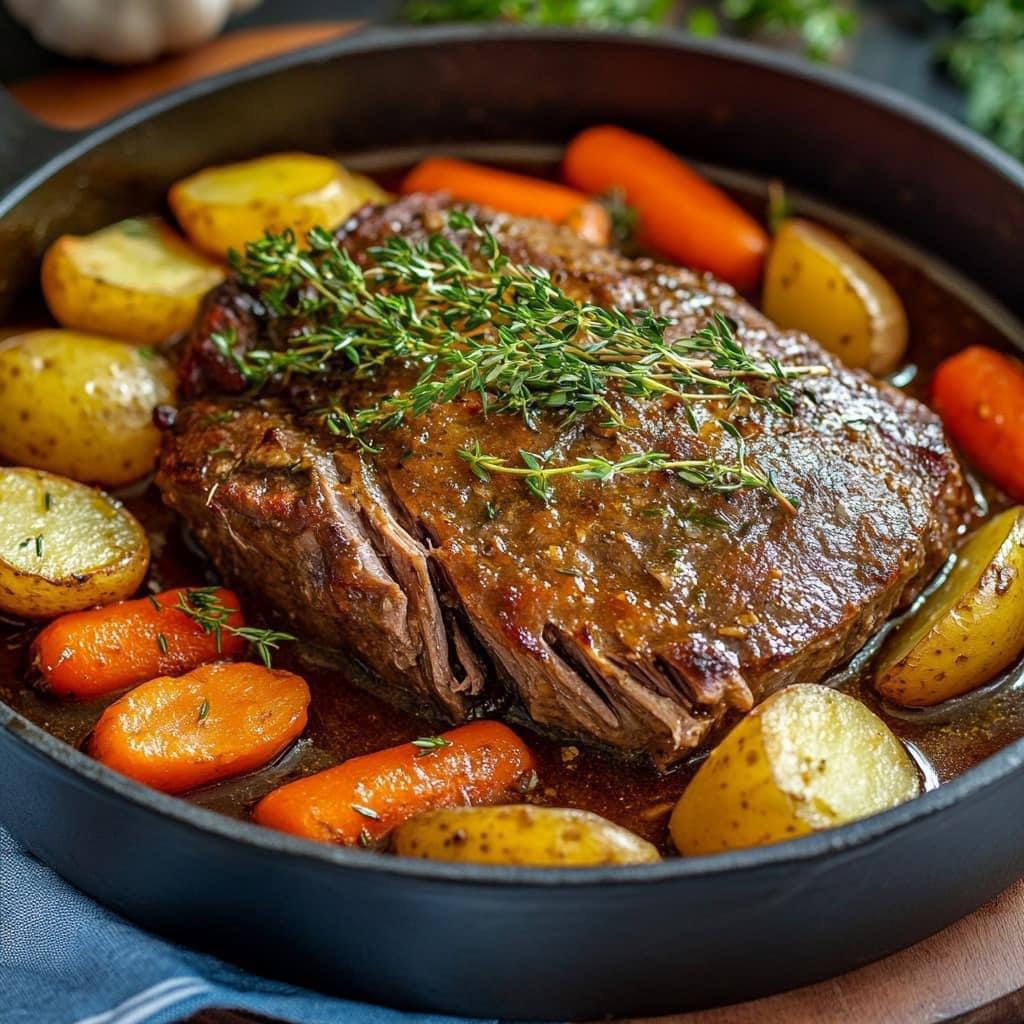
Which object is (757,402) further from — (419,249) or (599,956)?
(599,956)

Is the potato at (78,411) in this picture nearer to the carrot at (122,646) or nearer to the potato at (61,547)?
the potato at (61,547)

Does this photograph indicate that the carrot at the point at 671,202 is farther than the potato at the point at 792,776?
Yes

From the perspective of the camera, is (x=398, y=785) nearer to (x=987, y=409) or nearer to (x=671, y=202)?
(x=987, y=409)

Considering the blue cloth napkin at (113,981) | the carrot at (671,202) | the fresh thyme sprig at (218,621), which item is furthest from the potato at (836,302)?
the blue cloth napkin at (113,981)

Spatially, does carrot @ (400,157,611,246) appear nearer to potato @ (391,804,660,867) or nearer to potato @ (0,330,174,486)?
potato @ (0,330,174,486)

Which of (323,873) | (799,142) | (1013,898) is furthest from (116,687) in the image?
(799,142)

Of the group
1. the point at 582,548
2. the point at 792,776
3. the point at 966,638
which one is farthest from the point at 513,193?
the point at 792,776
